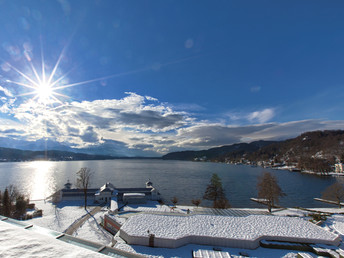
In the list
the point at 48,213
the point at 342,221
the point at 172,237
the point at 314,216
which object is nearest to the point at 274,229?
the point at 172,237

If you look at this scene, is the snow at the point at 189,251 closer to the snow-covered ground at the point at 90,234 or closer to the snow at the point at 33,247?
the snow-covered ground at the point at 90,234

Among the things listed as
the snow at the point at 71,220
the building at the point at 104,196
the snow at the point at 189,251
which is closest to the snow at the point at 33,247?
the snow at the point at 189,251

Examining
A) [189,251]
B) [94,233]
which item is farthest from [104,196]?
[189,251]

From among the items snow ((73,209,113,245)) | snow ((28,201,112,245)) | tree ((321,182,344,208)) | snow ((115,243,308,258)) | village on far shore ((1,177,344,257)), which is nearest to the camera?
snow ((115,243,308,258))

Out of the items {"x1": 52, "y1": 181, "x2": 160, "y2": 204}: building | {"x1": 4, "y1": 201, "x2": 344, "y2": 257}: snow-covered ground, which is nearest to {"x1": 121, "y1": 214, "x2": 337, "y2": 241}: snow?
{"x1": 4, "y1": 201, "x2": 344, "y2": 257}: snow-covered ground

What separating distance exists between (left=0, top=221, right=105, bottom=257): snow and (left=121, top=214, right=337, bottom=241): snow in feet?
56.8

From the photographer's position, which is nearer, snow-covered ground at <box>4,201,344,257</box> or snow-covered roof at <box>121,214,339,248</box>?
snow-covered ground at <box>4,201,344,257</box>

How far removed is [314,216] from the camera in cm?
2831

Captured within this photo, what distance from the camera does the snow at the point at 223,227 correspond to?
59.6ft

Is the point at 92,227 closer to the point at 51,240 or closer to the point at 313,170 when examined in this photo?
the point at 51,240

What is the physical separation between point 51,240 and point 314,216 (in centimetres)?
3733

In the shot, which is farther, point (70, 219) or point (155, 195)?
point (155, 195)

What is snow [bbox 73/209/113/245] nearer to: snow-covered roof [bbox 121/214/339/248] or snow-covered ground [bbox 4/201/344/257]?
snow-covered ground [bbox 4/201/344/257]

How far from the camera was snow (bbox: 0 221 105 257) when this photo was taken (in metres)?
2.07
